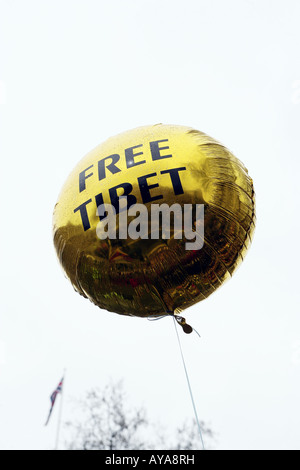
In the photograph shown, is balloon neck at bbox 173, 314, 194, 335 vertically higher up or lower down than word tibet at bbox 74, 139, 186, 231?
lower down

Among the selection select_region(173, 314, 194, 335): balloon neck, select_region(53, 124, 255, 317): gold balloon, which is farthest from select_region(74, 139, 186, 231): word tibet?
select_region(173, 314, 194, 335): balloon neck

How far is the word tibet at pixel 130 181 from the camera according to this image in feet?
11.2

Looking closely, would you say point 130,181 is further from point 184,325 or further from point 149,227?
point 184,325

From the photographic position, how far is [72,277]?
13.0 ft

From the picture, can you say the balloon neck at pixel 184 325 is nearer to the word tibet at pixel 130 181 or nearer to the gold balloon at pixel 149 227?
the gold balloon at pixel 149 227

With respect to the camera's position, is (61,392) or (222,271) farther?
(61,392)

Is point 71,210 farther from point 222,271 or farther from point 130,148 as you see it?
point 222,271

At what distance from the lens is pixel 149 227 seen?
3.38m

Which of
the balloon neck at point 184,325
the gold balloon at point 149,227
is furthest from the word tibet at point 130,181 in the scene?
the balloon neck at point 184,325

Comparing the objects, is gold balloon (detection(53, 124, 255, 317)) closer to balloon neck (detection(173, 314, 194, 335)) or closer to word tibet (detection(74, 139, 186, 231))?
word tibet (detection(74, 139, 186, 231))

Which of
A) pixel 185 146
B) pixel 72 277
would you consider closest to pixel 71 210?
pixel 72 277

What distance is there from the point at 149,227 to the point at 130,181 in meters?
0.41

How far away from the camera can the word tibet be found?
3.41m

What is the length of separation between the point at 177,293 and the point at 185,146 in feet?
4.24
